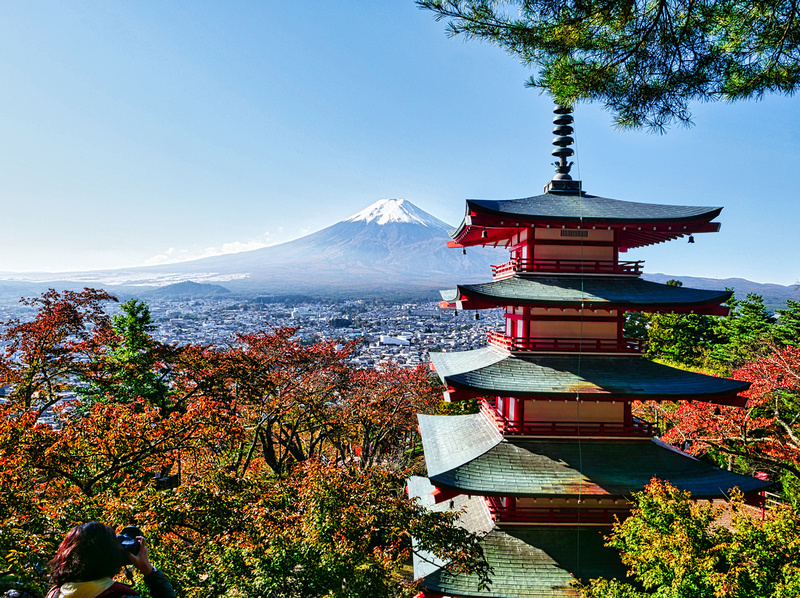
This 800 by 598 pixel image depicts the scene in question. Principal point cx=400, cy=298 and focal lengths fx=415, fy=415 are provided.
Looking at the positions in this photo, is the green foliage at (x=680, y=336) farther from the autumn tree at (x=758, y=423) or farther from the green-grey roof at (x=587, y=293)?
the green-grey roof at (x=587, y=293)

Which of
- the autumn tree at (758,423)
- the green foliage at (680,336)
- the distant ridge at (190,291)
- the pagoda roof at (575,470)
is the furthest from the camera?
the distant ridge at (190,291)

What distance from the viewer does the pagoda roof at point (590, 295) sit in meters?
7.92

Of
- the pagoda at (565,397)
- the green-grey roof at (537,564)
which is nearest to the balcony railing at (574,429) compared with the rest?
the pagoda at (565,397)

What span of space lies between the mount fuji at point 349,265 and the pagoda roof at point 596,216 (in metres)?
112

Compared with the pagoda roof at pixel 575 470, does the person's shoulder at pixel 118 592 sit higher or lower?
higher

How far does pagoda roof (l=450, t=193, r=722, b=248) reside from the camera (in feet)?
26.7

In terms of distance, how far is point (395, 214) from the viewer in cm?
17475

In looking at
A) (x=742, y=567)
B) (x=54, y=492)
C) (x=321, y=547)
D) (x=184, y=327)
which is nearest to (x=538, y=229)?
(x=742, y=567)

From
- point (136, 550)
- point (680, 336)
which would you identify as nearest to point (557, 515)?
point (136, 550)

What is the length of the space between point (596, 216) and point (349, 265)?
143 metres

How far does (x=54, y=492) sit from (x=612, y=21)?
15953 mm

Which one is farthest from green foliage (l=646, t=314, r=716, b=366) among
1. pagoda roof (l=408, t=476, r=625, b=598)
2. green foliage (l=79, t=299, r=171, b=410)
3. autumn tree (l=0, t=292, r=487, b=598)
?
green foliage (l=79, t=299, r=171, b=410)

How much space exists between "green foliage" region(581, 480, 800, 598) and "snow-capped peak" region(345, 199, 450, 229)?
168 metres

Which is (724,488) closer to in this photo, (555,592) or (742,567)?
(742,567)
